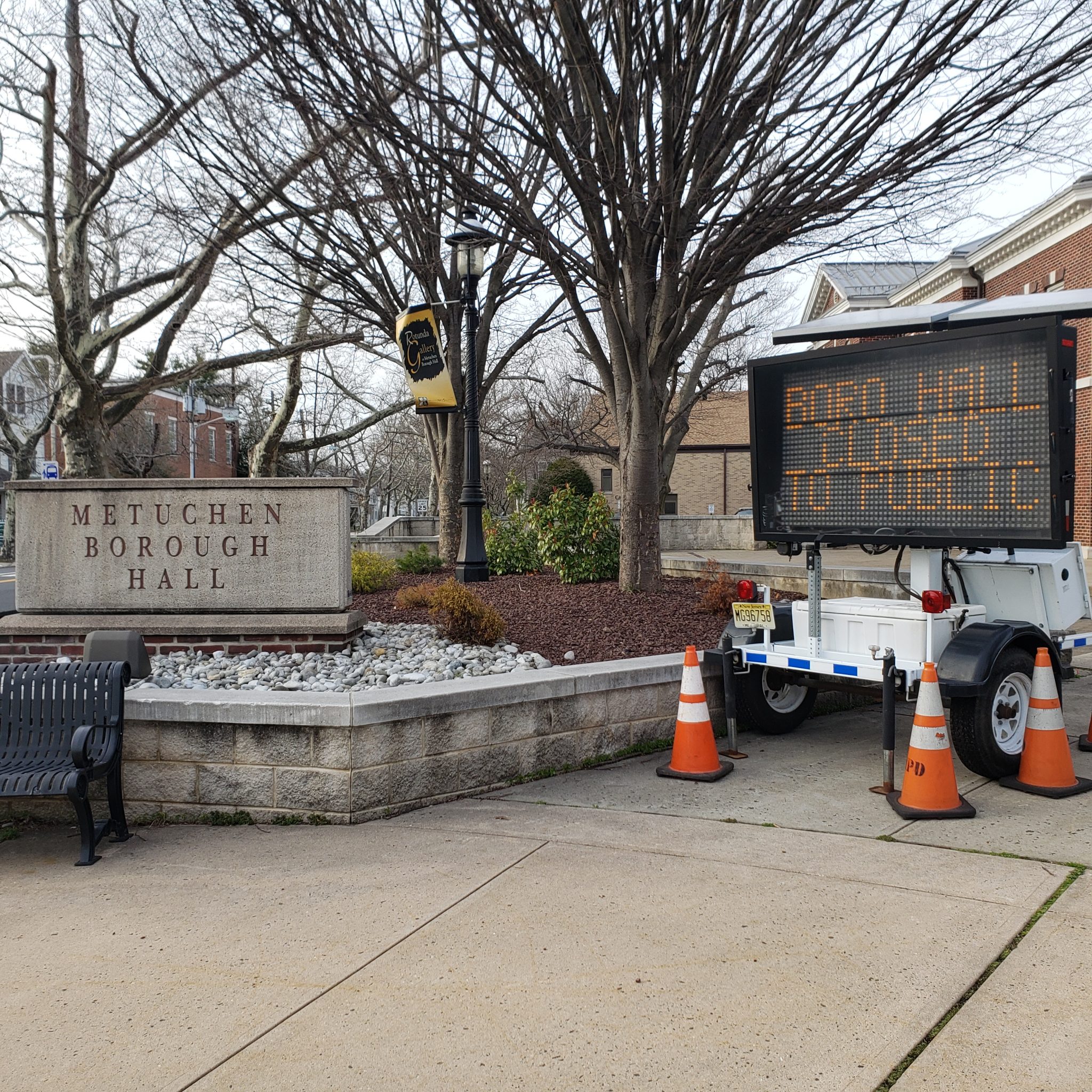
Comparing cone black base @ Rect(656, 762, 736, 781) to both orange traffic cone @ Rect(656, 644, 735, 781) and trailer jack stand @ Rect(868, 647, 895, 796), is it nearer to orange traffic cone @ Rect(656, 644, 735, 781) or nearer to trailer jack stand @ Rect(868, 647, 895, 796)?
orange traffic cone @ Rect(656, 644, 735, 781)

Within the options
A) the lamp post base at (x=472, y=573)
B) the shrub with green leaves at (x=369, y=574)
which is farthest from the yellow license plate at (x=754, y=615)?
the lamp post base at (x=472, y=573)

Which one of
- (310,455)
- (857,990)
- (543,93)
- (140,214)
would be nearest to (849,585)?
(543,93)

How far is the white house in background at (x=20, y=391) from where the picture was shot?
128 ft

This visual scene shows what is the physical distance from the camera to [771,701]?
271 inches

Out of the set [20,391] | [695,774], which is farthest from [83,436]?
[20,391]

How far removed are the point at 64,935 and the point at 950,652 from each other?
181 inches

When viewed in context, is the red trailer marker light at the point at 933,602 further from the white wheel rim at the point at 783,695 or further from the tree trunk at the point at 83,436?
the tree trunk at the point at 83,436

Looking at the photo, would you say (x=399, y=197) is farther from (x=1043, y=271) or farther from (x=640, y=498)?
(x=1043, y=271)

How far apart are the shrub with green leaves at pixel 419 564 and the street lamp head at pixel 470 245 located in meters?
3.98

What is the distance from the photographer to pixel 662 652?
24.6 feet

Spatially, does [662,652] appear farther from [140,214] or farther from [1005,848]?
[140,214]

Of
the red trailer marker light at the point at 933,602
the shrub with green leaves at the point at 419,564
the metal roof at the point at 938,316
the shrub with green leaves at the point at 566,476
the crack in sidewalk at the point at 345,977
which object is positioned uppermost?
the shrub with green leaves at the point at 566,476

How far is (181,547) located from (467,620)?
7.35 feet

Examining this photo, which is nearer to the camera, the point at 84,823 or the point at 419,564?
the point at 84,823
